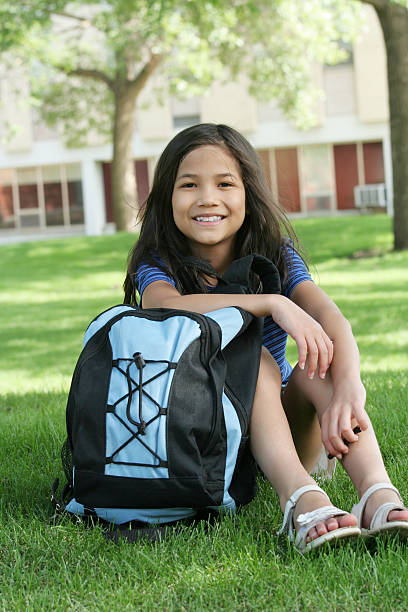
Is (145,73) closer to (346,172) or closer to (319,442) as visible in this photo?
(346,172)

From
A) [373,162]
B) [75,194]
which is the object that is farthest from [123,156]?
[373,162]

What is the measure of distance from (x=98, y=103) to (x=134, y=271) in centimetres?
1859

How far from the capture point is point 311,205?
28.4 metres

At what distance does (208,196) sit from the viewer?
287 cm

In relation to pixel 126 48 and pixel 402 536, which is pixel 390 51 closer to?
pixel 126 48

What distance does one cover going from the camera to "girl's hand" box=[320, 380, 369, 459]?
2.30 meters

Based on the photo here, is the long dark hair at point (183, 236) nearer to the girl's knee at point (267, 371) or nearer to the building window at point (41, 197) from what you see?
the girl's knee at point (267, 371)

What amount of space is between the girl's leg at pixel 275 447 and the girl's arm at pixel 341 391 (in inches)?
4.9

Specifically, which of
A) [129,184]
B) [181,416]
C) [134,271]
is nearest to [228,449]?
[181,416]

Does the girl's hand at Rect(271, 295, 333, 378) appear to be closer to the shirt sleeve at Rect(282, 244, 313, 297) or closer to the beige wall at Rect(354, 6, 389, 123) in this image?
the shirt sleeve at Rect(282, 244, 313, 297)

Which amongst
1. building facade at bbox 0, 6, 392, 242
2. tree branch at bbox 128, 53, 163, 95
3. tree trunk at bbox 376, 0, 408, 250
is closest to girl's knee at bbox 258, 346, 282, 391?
tree trunk at bbox 376, 0, 408, 250

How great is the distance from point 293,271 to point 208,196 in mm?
403

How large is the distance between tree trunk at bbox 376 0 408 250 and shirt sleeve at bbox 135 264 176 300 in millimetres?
9658

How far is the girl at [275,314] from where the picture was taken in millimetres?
2199
